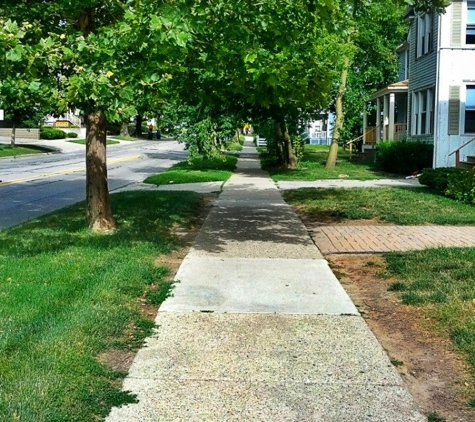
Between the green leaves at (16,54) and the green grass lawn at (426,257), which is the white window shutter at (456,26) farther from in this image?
the green leaves at (16,54)

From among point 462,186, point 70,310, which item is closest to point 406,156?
point 462,186

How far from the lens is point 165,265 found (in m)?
8.35

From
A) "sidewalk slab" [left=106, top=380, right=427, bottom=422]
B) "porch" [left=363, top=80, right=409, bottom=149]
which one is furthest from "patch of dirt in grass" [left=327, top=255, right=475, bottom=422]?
"porch" [left=363, top=80, right=409, bottom=149]

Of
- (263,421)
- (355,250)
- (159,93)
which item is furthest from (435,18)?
(263,421)

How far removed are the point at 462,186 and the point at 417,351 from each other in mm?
10702

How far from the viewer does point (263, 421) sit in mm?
3863

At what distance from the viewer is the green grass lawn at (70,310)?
4023 mm

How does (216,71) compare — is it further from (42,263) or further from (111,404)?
(111,404)

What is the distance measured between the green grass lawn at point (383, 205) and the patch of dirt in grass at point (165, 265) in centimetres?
233

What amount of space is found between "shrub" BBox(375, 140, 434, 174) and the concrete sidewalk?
54.7 feet

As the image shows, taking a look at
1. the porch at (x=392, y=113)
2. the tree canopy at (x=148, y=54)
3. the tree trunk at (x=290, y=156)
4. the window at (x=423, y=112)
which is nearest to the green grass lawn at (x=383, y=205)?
the tree canopy at (x=148, y=54)

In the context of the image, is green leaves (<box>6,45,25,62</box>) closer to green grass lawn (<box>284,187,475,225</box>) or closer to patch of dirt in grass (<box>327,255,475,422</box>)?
patch of dirt in grass (<box>327,255,475,422</box>)

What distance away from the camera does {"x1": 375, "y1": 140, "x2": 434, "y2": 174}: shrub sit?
24266 millimetres

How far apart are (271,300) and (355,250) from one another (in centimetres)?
325
